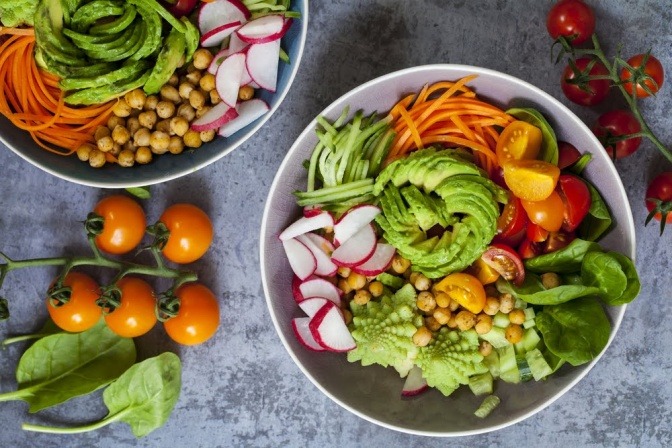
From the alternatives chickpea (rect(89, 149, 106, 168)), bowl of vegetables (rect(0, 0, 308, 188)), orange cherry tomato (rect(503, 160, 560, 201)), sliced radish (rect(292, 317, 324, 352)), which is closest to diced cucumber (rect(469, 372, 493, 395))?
sliced radish (rect(292, 317, 324, 352))

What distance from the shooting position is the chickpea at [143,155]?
93.4 inches

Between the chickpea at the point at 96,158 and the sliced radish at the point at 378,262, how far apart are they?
0.89 meters

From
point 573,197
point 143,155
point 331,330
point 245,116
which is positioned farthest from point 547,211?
point 143,155

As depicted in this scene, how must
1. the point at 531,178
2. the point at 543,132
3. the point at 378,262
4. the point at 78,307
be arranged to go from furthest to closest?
the point at 78,307, the point at 378,262, the point at 543,132, the point at 531,178

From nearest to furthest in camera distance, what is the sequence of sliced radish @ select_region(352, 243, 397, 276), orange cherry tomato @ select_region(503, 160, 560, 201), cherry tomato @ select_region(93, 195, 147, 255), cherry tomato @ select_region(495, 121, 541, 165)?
orange cherry tomato @ select_region(503, 160, 560, 201) < cherry tomato @ select_region(495, 121, 541, 165) < sliced radish @ select_region(352, 243, 397, 276) < cherry tomato @ select_region(93, 195, 147, 255)

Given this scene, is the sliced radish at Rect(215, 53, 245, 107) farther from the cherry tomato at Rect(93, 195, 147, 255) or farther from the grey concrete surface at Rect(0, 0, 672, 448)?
the cherry tomato at Rect(93, 195, 147, 255)

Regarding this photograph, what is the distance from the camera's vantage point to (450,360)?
2.33 meters

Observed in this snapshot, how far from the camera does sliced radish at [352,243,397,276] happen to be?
2357 mm

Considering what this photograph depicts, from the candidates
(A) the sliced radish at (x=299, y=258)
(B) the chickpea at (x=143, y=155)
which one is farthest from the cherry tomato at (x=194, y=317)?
(B) the chickpea at (x=143, y=155)

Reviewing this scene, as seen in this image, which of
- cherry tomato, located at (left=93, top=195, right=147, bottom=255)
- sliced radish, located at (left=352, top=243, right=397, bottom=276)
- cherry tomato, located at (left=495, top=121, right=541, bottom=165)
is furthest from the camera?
cherry tomato, located at (left=93, top=195, right=147, bottom=255)

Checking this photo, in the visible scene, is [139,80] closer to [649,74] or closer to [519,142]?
[519,142]

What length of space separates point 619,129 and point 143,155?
62.4 inches

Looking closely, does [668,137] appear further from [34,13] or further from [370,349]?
[34,13]

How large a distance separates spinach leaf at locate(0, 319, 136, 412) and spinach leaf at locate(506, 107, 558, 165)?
156 cm
